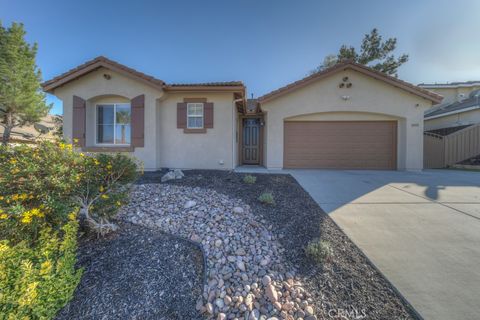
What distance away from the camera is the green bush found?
1901 millimetres

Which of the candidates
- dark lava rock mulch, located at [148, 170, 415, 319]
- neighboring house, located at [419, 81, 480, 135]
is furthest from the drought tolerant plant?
neighboring house, located at [419, 81, 480, 135]

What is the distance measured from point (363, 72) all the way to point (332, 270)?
373 inches

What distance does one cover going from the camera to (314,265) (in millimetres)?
2807

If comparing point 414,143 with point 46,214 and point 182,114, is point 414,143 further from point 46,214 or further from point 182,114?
point 46,214

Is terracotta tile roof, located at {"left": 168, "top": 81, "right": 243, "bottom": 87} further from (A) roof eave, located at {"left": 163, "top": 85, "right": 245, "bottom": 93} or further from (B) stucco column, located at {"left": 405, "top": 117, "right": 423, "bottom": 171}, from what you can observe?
(B) stucco column, located at {"left": 405, "top": 117, "right": 423, "bottom": 171}

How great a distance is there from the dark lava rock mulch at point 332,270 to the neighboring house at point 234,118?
4917 mm

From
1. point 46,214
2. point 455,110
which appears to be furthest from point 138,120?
point 455,110

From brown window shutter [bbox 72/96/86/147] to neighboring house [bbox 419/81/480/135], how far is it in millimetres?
21925

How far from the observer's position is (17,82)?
568 inches

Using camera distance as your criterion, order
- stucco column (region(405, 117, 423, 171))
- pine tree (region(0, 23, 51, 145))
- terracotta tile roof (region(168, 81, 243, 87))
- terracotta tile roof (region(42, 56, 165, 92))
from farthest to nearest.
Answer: pine tree (region(0, 23, 51, 145)) < stucco column (region(405, 117, 423, 171)) < terracotta tile roof (region(168, 81, 243, 87)) < terracotta tile roof (region(42, 56, 165, 92))

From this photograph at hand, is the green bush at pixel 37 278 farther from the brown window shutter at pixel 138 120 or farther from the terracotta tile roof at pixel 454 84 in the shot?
the terracotta tile roof at pixel 454 84

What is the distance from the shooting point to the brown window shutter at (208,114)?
8.81 m

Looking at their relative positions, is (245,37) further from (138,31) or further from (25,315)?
(25,315)

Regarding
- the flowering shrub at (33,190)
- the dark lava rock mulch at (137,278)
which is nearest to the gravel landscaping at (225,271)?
the dark lava rock mulch at (137,278)
